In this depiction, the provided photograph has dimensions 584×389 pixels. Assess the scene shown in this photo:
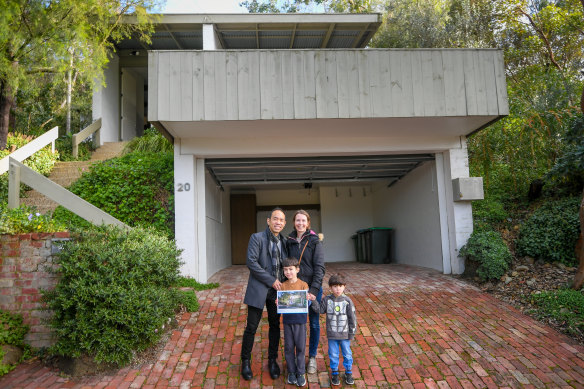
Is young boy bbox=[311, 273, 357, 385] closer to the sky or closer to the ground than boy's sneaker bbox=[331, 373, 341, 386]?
closer to the sky

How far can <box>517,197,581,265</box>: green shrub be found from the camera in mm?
6207

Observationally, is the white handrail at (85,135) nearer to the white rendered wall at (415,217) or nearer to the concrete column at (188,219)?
the concrete column at (188,219)

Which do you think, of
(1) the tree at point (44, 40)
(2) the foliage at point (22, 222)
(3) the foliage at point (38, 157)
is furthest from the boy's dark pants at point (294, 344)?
(3) the foliage at point (38, 157)

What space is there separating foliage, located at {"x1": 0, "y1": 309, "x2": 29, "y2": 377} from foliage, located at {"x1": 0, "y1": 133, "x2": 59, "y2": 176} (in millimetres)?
5275

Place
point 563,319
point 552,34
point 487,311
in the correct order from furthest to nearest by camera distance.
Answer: point 552,34
point 487,311
point 563,319

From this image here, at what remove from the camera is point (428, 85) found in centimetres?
627

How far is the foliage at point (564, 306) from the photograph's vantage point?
4.54m

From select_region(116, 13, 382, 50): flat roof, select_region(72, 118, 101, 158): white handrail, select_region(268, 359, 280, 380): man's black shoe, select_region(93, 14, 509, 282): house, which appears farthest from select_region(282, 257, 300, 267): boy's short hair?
select_region(72, 118, 101, 158): white handrail

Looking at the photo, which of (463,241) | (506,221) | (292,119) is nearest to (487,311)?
(463,241)

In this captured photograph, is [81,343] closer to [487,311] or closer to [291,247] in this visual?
[291,247]

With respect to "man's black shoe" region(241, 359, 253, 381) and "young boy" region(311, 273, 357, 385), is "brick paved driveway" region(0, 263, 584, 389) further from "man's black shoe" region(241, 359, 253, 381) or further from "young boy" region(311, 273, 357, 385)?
"young boy" region(311, 273, 357, 385)

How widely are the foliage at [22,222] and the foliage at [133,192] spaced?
6.37ft

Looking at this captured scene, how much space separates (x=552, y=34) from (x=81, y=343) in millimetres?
16374

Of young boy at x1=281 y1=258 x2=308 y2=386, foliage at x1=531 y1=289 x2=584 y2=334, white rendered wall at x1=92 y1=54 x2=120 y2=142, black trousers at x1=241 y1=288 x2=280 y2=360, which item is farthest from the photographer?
white rendered wall at x1=92 y1=54 x2=120 y2=142
